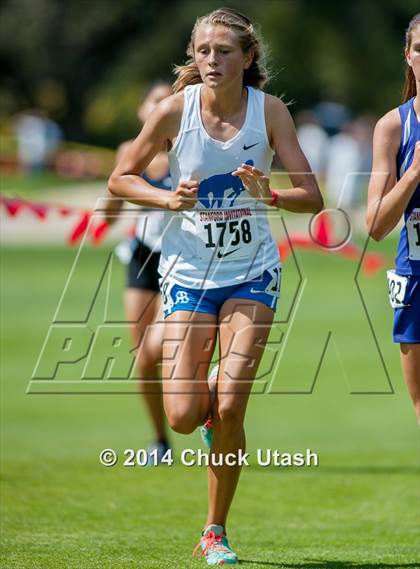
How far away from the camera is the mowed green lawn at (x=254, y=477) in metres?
6.89

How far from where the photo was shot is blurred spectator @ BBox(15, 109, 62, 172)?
45.9 metres

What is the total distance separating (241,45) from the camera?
6.36 meters

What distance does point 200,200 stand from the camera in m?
6.35

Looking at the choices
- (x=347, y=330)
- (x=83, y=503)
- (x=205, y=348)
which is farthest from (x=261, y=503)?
(x=347, y=330)

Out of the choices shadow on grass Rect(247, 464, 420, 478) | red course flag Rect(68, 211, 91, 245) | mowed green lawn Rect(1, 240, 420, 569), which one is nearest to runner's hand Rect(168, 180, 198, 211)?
mowed green lawn Rect(1, 240, 420, 569)

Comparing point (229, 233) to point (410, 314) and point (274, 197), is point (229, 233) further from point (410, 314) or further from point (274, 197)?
point (410, 314)

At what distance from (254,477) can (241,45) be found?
A: 399 cm

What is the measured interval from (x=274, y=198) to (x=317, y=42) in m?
49.9

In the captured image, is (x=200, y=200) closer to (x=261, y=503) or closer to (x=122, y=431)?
(x=261, y=503)

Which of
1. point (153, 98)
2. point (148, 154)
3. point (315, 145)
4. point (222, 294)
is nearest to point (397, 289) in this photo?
point (222, 294)

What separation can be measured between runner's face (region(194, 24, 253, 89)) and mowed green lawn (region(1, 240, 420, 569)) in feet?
8.03

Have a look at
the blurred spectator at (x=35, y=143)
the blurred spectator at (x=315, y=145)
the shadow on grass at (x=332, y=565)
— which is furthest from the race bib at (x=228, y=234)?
the blurred spectator at (x=35, y=143)

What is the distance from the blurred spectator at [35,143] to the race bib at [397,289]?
3996 cm

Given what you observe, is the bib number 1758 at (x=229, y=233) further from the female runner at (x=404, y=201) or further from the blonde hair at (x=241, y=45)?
the blonde hair at (x=241, y=45)
